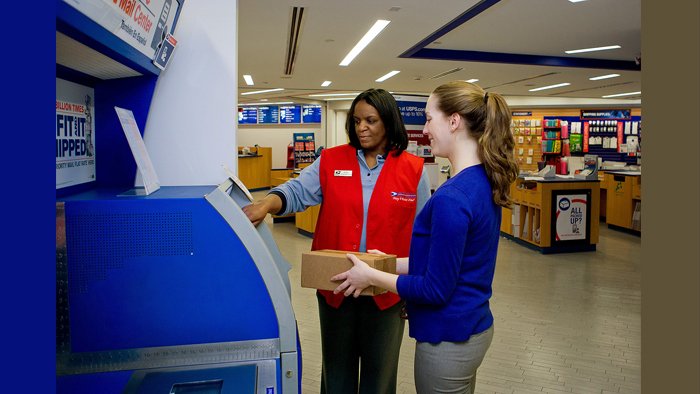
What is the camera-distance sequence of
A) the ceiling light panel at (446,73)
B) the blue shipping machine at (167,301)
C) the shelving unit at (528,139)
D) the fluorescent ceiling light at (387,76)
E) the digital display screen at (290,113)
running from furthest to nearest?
the digital display screen at (290,113)
the shelving unit at (528,139)
the fluorescent ceiling light at (387,76)
the ceiling light panel at (446,73)
the blue shipping machine at (167,301)

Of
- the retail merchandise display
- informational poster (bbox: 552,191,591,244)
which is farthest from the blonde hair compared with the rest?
the retail merchandise display

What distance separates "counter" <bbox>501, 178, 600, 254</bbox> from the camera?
6.62 m

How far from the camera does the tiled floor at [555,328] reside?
304 cm

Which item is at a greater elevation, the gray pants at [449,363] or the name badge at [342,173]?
the name badge at [342,173]

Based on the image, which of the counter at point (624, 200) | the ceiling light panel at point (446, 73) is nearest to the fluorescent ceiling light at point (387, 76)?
the ceiling light panel at point (446, 73)

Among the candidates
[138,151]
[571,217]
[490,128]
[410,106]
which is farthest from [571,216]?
[138,151]

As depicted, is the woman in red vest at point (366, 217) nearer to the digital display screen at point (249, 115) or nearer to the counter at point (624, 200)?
the counter at point (624, 200)

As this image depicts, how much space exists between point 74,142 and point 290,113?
17.8 metres

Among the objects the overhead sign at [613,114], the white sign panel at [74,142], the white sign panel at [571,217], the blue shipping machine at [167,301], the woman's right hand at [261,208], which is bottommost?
the white sign panel at [571,217]

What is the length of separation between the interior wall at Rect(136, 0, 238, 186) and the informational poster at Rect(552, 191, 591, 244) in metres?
5.92

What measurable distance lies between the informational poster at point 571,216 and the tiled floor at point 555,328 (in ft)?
1.20

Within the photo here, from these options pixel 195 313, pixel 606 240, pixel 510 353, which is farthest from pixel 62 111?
pixel 606 240

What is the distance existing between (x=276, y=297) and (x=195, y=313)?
227 millimetres

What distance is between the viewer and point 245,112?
63.4 ft
